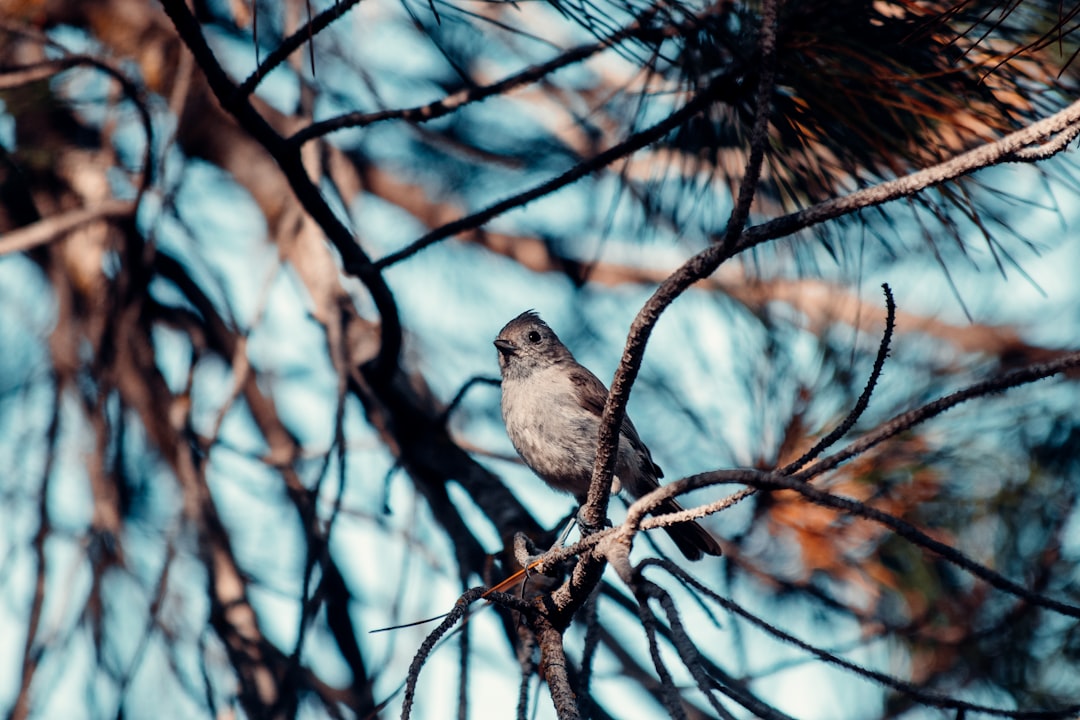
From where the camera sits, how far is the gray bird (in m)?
3.34

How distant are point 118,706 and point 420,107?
185 cm

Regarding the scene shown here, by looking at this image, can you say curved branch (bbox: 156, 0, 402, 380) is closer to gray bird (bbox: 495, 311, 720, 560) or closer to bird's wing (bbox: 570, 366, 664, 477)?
gray bird (bbox: 495, 311, 720, 560)

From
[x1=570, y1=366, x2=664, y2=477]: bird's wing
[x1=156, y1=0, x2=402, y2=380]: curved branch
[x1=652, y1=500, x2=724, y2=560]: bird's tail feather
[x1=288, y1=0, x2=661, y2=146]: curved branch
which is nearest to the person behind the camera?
[x1=156, y1=0, x2=402, y2=380]: curved branch

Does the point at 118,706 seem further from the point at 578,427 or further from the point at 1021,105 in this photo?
the point at 1021,105

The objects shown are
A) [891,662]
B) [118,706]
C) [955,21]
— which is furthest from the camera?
[891,662]

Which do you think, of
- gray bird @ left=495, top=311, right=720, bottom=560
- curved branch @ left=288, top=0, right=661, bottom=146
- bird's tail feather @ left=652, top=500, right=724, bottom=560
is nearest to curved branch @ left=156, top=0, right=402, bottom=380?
curved branch @ left=288, top=0, right=661, bottom=146

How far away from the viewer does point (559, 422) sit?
3.36 m

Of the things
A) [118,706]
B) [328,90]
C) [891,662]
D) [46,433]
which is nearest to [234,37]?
[328,90]

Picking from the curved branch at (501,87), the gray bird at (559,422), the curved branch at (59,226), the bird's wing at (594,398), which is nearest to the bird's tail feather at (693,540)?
the gray bird at (559,422)

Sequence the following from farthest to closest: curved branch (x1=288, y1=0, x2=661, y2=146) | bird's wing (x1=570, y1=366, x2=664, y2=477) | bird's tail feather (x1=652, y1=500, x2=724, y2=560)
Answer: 1. bird's wing (x1=570, y1=366, x2=664, y2=477)
2. bird's tail feather (x1=652, y1=500, x2=724, y2=560)
3. curved branch (x1=288, y1=0, x2=661, y2=146)

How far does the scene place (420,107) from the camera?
2475mm

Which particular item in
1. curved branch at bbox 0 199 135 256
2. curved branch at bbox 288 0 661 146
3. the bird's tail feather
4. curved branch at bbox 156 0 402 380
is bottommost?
the bird's tail feather

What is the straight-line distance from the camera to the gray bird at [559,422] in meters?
3.34

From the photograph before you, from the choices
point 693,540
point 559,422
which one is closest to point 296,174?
point 559,422
